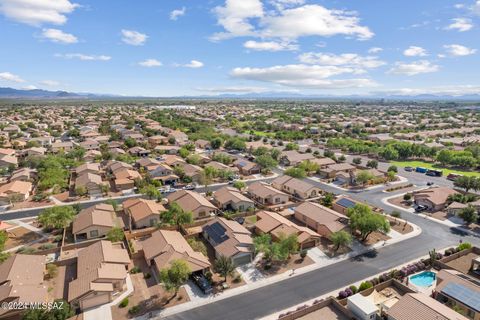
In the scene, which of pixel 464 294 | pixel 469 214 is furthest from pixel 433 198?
pixel 464 294

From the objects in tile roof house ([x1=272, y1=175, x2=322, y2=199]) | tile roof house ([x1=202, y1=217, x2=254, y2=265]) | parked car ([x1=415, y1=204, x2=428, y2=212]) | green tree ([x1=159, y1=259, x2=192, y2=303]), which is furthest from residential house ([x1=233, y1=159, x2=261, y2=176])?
green tree ([x1=159, y1=259, x2=192, y2=303])

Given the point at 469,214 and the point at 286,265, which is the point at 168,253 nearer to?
the point at 286,265

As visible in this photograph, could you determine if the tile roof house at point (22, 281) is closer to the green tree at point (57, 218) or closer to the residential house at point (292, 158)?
the green tree at point (57, 218)

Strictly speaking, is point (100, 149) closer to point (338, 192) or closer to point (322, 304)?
point (338, 192)

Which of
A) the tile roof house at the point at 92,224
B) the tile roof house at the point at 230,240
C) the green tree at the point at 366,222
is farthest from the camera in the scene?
the tile roof house at the point at 92,224

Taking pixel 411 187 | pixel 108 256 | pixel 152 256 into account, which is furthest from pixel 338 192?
pixel 108 256

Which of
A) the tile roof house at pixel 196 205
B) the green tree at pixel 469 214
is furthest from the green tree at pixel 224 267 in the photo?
the green tree at pixel 469 214
